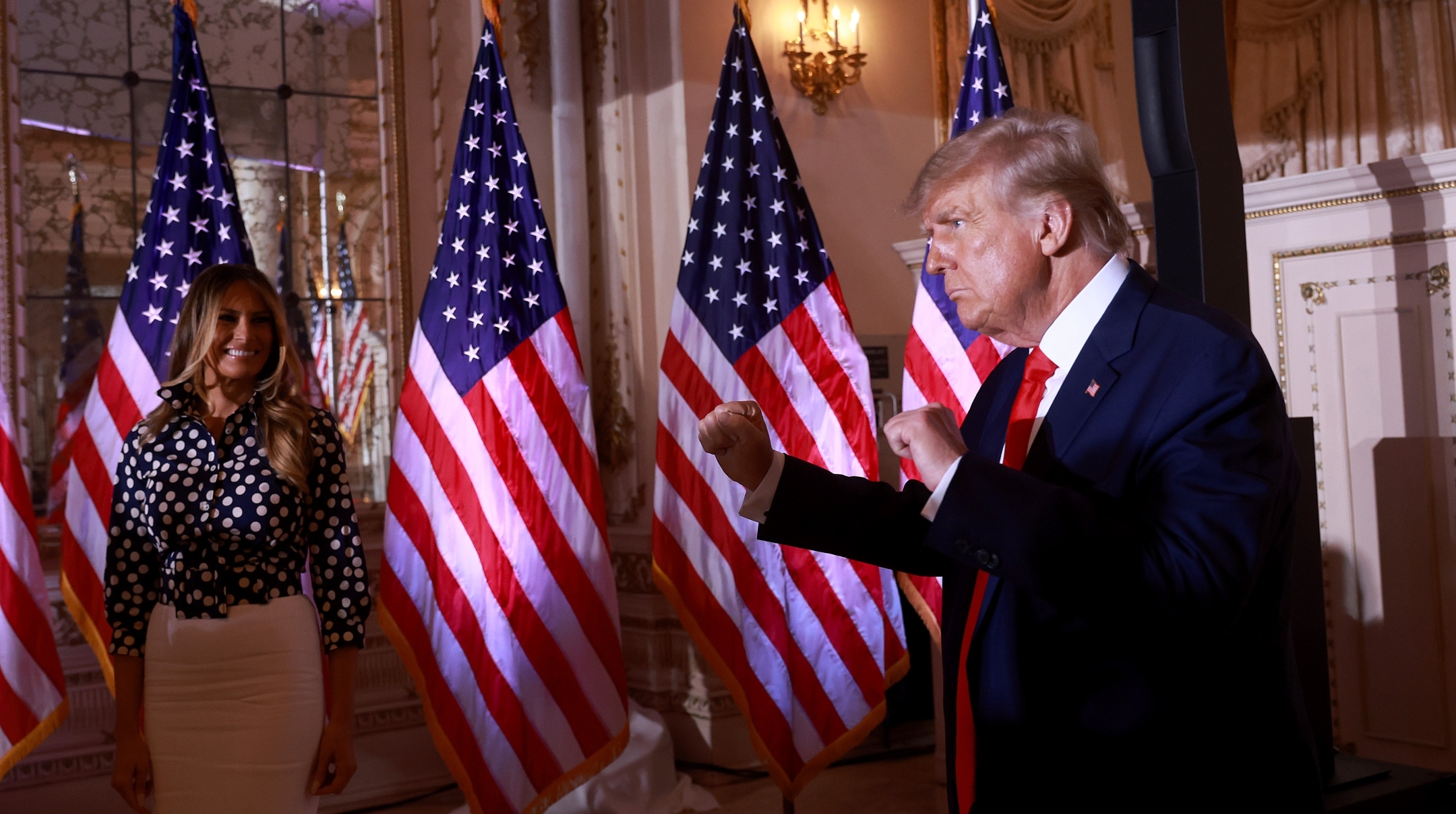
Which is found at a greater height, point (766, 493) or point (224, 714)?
point (766, 493)

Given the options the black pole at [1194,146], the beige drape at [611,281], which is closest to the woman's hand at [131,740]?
the beige drape at [611,281]

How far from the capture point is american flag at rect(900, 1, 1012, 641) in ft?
12.9

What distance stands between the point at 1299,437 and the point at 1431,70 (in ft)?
11.3

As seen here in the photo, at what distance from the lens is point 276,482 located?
2.61m

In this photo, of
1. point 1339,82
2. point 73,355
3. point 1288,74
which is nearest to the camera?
point 73,355

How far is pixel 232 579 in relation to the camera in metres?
2.59

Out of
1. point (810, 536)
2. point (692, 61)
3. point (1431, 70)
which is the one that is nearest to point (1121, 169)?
point (1431, 70)

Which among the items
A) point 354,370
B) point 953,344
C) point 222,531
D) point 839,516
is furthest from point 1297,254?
point 354,370

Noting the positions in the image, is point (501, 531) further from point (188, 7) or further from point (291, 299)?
point (188, 7)

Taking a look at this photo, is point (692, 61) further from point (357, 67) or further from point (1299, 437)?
point (1299, 437)

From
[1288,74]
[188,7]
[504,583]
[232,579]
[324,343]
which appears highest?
[1288,74]

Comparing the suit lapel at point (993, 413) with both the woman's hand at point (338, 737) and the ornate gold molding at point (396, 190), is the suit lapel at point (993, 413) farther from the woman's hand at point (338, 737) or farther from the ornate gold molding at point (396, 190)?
the ornate gold molding at point (396, 190)

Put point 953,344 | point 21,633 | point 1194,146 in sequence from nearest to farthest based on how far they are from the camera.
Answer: point 1194,146 → point 21,633 → point 953,344

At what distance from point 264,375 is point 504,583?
1.14m
